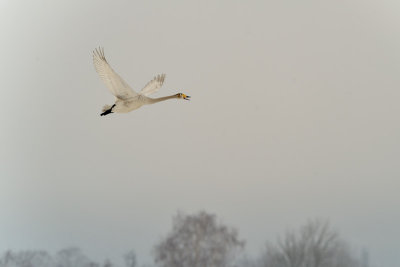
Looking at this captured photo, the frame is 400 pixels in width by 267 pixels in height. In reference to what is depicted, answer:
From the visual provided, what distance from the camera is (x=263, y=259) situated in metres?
38.2

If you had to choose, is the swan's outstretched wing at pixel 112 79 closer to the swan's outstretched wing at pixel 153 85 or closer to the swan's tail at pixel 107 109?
the swan's tail at pixel 107 109

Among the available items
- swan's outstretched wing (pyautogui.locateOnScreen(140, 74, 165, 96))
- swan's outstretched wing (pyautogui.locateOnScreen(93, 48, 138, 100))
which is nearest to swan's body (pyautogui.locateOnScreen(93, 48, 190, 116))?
swan's outstretched wing (pyautogui.locateOnScreen(93, 48, 138, 100))

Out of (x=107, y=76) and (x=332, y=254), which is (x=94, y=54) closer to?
(x=107, y=76)

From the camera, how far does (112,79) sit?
41.5 ft

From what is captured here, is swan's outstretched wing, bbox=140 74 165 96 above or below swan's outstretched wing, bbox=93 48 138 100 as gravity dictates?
above

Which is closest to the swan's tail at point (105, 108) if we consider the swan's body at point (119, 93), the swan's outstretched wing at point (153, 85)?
the swan's body at point (119, 93)

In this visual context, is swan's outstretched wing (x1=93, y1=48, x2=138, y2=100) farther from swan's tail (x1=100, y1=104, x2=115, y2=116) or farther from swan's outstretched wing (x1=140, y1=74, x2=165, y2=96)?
swan's outstretched wing (x1=140, y1=74, x2=165, y2=96)

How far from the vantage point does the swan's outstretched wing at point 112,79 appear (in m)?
12.4

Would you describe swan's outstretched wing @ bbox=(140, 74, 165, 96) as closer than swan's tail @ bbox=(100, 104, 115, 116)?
No

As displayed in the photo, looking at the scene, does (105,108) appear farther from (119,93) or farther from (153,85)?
(153,85)

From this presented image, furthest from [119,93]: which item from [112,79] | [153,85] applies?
[153,85]

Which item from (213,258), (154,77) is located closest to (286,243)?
(213,258)

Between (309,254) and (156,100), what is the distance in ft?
81.0

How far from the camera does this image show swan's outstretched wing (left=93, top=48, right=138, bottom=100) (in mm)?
12441
